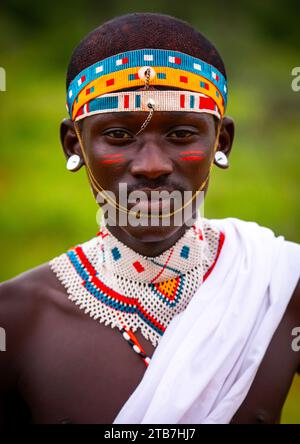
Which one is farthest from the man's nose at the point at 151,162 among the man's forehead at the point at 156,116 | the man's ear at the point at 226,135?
the man's ear at the point at 226,135

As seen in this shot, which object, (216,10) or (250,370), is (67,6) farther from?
(250,370)

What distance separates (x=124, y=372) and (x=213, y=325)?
15.3 inches

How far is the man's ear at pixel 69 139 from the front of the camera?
3.08 metres

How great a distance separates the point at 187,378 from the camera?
2.76 meters

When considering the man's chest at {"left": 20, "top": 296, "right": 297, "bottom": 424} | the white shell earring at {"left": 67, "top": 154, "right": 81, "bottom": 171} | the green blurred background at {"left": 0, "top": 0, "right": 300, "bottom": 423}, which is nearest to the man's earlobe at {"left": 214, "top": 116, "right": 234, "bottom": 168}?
the white shell earring at {"left": 67, "top": 154, "right": 81, "bottom": 171}

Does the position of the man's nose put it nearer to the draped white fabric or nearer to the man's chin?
the man's chin

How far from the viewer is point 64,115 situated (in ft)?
33.2

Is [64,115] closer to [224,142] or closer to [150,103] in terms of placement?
[224,142]

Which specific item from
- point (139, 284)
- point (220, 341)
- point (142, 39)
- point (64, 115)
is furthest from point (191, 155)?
point (64, 115)

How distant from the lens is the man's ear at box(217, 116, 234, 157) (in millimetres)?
3088

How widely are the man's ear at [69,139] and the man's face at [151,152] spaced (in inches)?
7.3

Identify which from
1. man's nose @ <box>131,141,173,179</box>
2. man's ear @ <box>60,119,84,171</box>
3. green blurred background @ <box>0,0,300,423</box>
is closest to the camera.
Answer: man's nose @ <box>131,141,173,179</box>

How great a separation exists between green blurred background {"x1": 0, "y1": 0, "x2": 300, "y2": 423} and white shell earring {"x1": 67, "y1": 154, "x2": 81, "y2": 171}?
3.33 meters

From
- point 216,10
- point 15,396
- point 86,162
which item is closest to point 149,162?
point 86,162
